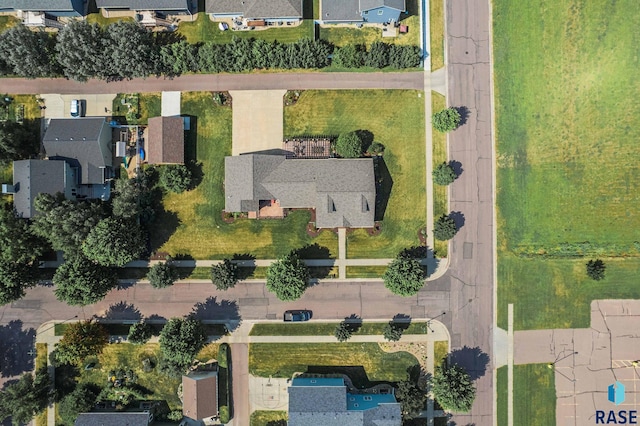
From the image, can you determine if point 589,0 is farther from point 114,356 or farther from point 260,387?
point 114,356

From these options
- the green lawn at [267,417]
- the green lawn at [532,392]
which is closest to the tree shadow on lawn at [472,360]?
the green lawn at [532,392]

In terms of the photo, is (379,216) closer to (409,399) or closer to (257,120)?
(257,120)

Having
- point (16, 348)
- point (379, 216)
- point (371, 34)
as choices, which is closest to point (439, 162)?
point (379, 216)

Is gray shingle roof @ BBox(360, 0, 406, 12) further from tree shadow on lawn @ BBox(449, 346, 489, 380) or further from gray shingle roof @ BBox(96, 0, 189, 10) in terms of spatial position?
tree shadow on lawn @ BBox(449, 346, 489, 380)

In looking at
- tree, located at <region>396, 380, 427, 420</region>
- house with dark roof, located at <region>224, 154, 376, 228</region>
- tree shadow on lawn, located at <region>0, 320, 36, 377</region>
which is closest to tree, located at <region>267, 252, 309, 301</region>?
house with dark roof, located at <region>224, 154, 376, 228</region>

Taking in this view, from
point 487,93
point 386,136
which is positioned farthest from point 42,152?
point 487,93

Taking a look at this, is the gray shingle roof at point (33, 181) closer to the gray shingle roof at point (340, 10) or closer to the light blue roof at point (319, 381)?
the light blue roof at point (319, 381)
